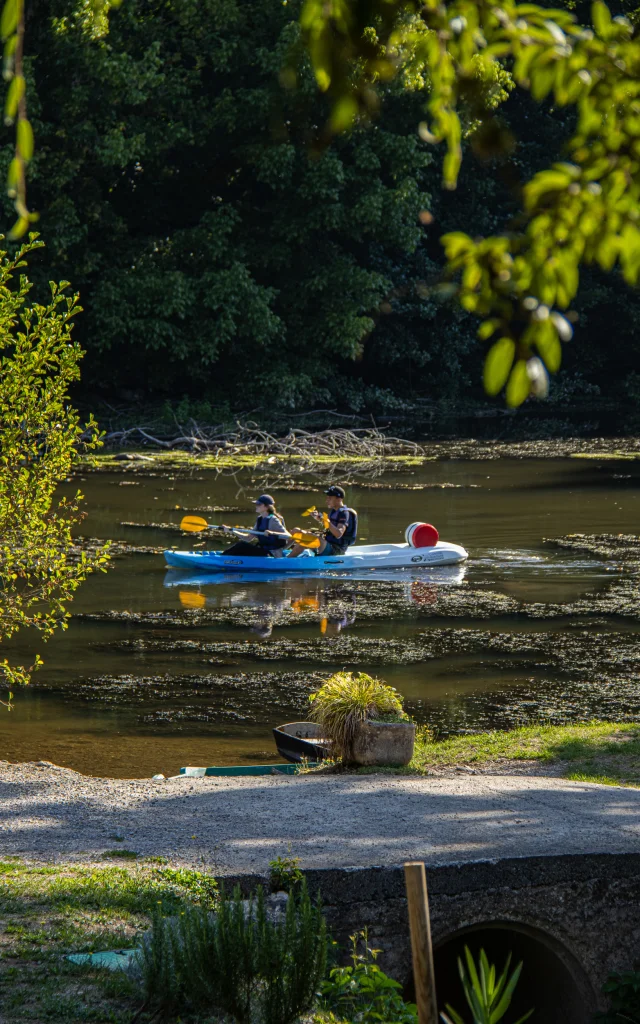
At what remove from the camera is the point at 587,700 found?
1325 cm

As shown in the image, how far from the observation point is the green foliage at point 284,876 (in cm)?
710

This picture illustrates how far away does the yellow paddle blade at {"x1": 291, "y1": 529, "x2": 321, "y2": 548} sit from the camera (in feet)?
66.9

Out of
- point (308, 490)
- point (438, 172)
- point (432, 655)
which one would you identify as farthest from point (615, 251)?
point (438, 172)

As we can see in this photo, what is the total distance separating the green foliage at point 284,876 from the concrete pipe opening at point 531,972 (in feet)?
3.25

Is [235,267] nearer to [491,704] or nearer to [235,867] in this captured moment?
[491,704]

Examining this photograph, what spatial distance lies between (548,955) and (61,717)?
599 cm

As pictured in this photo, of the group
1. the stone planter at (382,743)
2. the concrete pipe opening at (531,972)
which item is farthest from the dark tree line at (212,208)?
the concrete pipe opening at (531,972)

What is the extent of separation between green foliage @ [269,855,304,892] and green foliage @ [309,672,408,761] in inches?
118

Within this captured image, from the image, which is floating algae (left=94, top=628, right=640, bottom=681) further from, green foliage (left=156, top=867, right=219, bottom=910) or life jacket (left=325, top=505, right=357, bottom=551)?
green foliage (left=156, top=867, right=219, bottom=910)

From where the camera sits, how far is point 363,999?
645cm

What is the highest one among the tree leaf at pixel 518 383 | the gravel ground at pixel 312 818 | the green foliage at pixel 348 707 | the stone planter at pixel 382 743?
the tree leaf at pixel 518 383

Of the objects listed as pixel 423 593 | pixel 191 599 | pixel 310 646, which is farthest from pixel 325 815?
pixel 423 593

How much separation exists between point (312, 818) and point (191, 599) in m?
10.00

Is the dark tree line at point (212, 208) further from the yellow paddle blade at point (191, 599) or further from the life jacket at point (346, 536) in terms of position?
the yellow paddle blade at point (191, 599)
